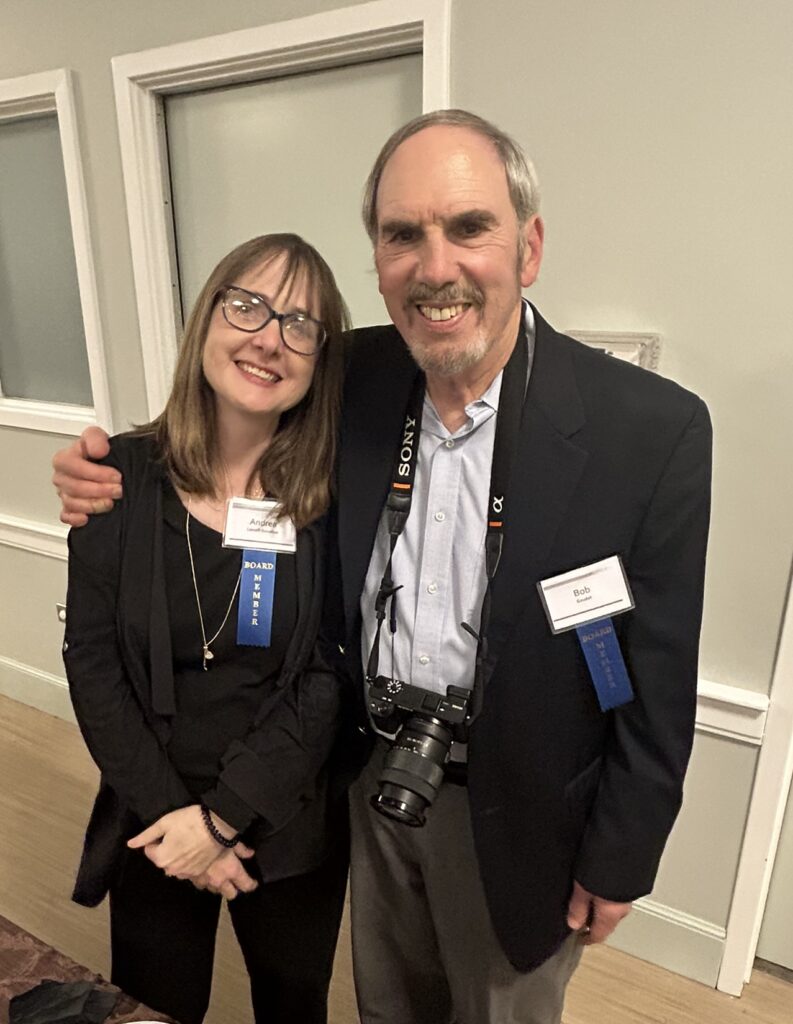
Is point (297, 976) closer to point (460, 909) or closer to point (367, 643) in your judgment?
point (460, 909)

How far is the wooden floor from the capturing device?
1.79 metres

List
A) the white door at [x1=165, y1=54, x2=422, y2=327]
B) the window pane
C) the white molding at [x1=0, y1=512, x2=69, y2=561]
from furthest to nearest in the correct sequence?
1. the white molding at [x1=0, y1=512, x2=69, y2=561]
2. the window pane
3. the white door at [x1=165, y1=54, x2=422, y2=327]

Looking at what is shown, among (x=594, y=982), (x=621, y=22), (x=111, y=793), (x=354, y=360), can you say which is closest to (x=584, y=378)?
(x=354, y=360)

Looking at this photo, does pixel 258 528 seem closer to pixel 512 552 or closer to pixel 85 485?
pixel 85 485

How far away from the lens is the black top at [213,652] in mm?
1166

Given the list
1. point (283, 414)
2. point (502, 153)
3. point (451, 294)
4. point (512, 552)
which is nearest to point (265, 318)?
point (283, 414)

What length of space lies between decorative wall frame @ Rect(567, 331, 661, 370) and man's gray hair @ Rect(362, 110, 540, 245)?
1.91 ft

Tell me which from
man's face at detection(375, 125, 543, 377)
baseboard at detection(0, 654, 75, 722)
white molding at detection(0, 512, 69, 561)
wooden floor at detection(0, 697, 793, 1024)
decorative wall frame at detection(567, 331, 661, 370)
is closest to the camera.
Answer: man's face at detection(375, 125, 543, 377)

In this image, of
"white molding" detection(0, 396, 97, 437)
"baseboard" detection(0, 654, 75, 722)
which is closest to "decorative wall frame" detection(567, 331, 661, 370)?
→ "white molding" detection(0, 396, 97, 437)

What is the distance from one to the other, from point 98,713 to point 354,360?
72cm

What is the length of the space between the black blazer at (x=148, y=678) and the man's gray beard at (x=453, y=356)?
334 millimetres

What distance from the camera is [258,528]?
1.17m

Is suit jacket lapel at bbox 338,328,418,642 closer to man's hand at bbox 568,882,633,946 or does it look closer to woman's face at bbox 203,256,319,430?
woman's face at bbox 203,256,319,430

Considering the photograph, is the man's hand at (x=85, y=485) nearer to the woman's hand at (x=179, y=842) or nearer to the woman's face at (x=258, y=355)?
the woman's face at (x=258, y=355)
